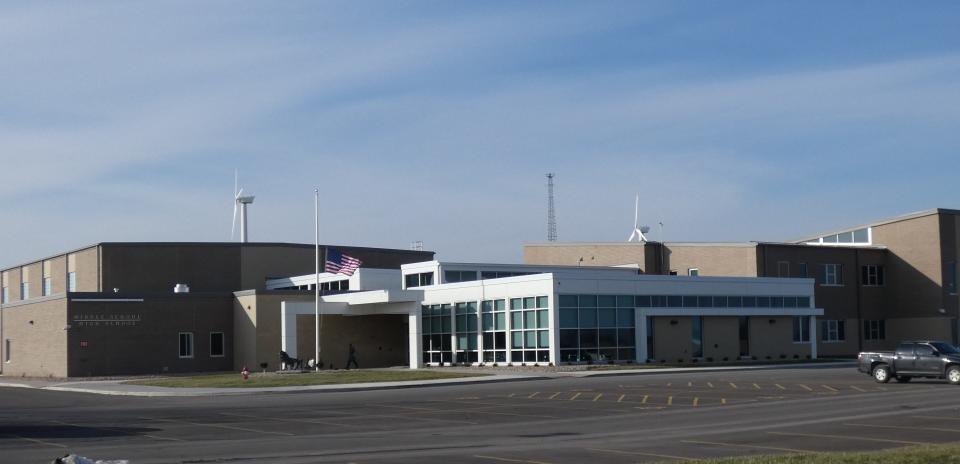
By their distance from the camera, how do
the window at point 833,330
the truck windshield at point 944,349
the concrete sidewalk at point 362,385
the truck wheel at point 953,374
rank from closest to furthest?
the truck wheel at point 953,374 → the truck windshield at point 944,349 → the concrete sidewalk at point 362,385 → the window at point 833,330

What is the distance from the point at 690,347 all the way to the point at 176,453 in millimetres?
42944

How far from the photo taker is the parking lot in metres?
19.4

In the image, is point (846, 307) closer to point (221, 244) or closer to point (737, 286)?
point (737, 286)

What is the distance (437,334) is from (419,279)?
179 inches

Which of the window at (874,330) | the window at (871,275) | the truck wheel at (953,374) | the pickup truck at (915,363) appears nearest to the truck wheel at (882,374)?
the pickup truck at (915,363)

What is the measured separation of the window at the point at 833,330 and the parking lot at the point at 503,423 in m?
32.8

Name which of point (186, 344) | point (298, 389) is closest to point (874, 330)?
point (186, 344)

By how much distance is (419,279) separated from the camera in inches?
2562

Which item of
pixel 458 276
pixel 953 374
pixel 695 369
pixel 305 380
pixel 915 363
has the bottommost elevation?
pixel 695 369

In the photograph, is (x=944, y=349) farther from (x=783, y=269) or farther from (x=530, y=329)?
(x=783, y=269)

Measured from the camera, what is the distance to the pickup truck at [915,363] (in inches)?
1511

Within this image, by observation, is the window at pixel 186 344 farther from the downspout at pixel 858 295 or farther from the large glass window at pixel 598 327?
the downspout at pixel 858 295

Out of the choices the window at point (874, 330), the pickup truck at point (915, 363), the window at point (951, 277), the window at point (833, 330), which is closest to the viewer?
the pickup truck at point (915, 363)

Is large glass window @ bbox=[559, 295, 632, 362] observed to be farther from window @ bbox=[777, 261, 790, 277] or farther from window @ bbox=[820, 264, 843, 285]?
window @ bbox=[820, 264, 843, 285]
